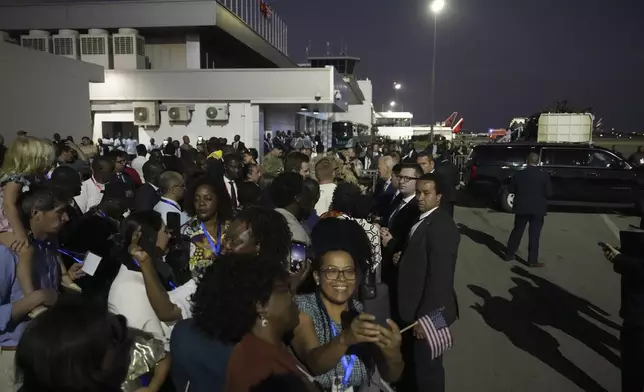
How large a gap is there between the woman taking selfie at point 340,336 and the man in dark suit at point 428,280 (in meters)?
0.89

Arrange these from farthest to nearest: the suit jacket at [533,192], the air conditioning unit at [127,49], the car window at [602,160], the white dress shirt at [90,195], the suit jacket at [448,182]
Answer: the air conditioning unit at [127,49], the car window at [602,160], the suit jacket at [533,192], the suit jacket at [448,182], the white dress shirt at [90,195]

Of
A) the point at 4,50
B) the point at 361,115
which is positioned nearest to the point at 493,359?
the point at 4,50

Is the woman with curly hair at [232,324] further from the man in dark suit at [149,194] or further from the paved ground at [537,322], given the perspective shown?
the man in dark suit at [149,194]

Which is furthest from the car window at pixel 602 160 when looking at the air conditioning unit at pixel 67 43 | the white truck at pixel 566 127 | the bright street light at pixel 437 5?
the air conditioning unit at pixel 67 43

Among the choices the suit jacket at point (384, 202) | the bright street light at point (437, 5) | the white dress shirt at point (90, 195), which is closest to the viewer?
the white dress shirt at point (90, 195)

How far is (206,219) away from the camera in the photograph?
428 centimetres

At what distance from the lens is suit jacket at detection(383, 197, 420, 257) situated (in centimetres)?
522

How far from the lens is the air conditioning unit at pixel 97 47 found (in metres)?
25.0

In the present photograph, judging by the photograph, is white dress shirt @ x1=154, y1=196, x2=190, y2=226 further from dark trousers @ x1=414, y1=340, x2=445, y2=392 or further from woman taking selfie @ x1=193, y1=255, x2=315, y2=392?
woman taking selfie @ x1=193, y1=255, x2=315, y2=392

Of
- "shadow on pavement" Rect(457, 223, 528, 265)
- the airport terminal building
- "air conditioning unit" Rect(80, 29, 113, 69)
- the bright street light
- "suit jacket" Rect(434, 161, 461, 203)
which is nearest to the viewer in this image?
"suit jacket" Rect(434, 161, 461, 203)

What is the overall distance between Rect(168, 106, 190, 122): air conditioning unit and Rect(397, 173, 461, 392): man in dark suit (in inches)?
749

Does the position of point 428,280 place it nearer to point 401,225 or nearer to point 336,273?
point 336,273

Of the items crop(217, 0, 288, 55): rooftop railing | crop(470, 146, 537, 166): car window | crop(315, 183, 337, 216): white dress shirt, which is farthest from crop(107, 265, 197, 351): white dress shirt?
crop(217, 0, 288, 55): rooftop railing

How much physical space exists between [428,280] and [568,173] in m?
13.0
